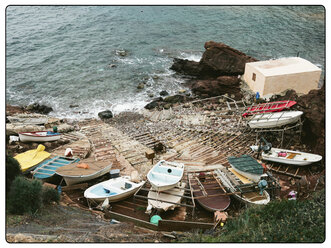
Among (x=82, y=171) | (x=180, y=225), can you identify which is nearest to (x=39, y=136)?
(x=82, y=171)

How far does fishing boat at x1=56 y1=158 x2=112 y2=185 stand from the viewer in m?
16.9

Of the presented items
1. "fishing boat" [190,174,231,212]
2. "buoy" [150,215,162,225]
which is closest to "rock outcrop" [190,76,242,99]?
"fishing boat" [190,174,231,212]

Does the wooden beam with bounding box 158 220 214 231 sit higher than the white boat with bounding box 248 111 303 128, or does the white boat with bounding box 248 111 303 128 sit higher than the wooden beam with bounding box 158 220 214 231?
the white boat with bounding box 248 111 303 128

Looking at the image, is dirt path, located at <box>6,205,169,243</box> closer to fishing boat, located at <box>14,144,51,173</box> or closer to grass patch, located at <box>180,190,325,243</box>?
grass patch, located at <box>180,190,325,243</box>

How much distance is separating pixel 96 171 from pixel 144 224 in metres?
5.08

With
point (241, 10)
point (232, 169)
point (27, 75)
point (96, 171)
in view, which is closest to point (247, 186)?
point (232, 169)

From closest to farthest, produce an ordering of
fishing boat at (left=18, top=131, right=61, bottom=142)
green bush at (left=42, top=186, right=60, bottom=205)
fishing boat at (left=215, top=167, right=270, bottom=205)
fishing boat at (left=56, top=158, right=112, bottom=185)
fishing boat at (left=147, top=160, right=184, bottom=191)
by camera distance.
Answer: green bush at (left=42, top=186, right=60, bottom=205), fishing boat at (left=147, top=160, right=184, bottom=191), fishing boat at (left=215, top=167, right=270, bottom=205), fishing boat at (left=56, top=158, right=112, bottom=185), fishing boat at (left=18, top=131, right=61, bottom=142)

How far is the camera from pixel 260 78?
93.7 ft

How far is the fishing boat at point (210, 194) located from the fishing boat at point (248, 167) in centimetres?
147

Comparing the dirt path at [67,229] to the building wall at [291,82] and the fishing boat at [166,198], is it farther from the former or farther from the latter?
the building wall at [291,82]

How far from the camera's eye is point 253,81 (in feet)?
99.5

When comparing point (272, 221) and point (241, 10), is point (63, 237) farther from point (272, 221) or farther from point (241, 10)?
point (241, 10)

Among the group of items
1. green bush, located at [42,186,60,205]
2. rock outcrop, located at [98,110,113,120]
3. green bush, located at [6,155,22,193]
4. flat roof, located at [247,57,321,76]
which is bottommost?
rock outcrop, located at [98,110,113,120]

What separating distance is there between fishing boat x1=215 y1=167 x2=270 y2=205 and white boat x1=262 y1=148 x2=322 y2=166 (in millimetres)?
3123
